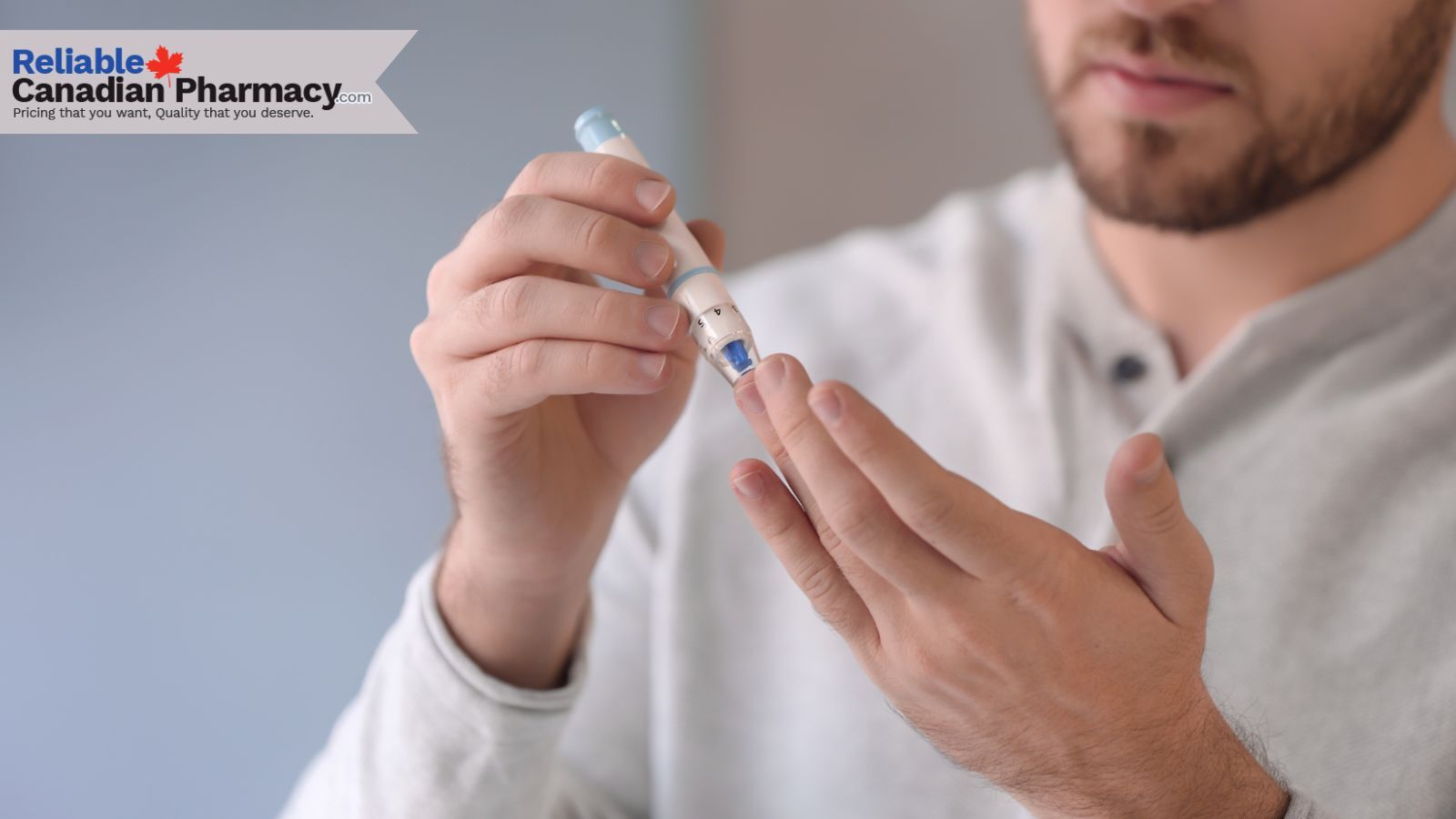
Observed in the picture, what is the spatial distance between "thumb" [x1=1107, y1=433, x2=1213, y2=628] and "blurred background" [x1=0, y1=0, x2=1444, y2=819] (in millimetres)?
461

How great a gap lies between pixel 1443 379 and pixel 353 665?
786 millimetres

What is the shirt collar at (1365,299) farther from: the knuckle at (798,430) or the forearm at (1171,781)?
the knuckle at (798,430)

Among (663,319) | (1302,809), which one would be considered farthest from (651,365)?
(1302,809)

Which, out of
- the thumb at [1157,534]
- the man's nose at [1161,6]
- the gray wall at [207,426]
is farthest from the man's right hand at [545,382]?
the man's nose at [1161,6]

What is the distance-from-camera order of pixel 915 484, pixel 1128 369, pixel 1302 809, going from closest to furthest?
pixel 915 484 → pixel 1302 809 → pixel 1128 369

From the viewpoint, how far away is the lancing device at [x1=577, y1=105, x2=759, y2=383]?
0.57 m

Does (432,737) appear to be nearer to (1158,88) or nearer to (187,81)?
(187,81)

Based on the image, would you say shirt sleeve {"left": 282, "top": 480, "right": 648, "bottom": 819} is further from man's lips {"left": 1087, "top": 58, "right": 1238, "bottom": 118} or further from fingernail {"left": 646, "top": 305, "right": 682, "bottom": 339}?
man's lips {"left": 1087, "top": 58, "right": 1238, "bottom": 118}

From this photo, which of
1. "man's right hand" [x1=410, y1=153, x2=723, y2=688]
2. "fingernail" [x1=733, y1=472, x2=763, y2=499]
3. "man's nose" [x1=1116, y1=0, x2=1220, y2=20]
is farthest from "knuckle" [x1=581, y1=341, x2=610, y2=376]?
"man's nose" [x1=1116, y1=0, x2=1220, y2=20]

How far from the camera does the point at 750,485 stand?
505mm

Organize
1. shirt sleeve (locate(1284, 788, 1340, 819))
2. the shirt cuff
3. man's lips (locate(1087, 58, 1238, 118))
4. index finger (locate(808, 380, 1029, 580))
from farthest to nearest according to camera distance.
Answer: man's lips (locate(1087, 58, 1238, 118)), the shirt cuff, shirt sleeve (locate(1284, 788, 1340, 819)), index finger (locate(808, 380, 1029, 580))

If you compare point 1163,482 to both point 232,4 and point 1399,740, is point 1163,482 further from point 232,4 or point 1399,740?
point 232,4

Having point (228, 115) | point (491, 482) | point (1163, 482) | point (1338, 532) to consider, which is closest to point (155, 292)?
point (228, 115)

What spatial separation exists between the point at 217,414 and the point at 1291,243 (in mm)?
773
